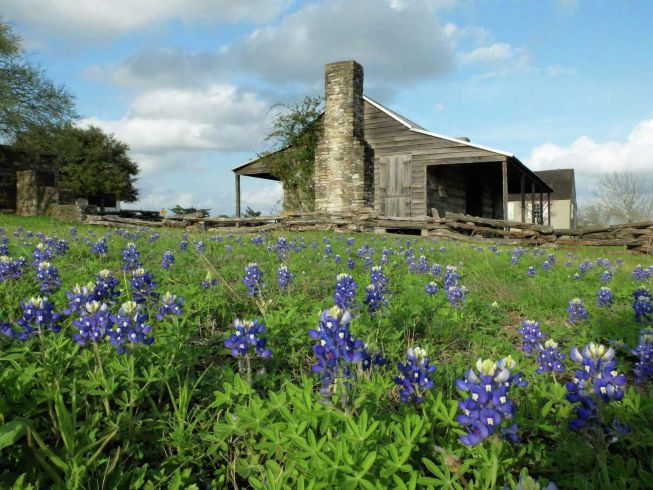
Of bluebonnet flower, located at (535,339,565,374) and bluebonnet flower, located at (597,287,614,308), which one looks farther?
bluebonnet flower, located at (597,287,614,308)

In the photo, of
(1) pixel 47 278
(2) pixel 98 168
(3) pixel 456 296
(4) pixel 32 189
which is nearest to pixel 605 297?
(3) pixel 456 296

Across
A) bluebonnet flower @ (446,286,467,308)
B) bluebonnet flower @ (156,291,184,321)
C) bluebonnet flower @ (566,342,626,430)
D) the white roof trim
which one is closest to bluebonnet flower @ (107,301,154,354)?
bluebonnet flower @ (156,291,184,321)

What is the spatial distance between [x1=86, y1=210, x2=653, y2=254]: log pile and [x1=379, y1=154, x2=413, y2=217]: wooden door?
1.29 metres

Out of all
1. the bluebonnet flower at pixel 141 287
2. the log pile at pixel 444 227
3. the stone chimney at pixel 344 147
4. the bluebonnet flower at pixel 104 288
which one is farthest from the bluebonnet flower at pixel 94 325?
the stone chimney at pixel 344 147

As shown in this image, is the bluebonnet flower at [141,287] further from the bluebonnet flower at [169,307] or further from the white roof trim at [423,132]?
the white roof trim at [423,132]

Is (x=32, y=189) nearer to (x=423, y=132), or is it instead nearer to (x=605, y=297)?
(x=423, y=132)

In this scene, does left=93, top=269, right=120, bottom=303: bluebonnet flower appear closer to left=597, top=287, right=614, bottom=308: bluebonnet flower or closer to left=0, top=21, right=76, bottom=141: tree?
left=597, top=287, right=614, bottom=308: bluebonnet flower

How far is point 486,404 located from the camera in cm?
181

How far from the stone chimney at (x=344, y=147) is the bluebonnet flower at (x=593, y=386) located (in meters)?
20.7

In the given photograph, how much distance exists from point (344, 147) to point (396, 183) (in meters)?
3.02

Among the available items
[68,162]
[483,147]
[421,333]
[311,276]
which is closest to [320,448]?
[421,333]

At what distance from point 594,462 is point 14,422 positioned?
7.95ft

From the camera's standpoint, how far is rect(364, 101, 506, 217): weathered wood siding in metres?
21.1

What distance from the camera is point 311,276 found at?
6.43 meters
